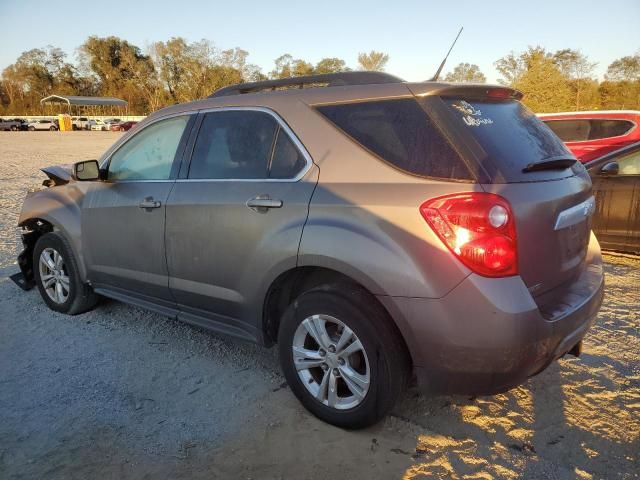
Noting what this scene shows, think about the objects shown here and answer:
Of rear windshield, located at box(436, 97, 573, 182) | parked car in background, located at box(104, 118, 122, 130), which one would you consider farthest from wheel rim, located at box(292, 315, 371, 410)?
parked car in background, located at box(104, 118, 122, 130)

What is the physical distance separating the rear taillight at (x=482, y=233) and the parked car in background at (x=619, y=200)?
13.5ft

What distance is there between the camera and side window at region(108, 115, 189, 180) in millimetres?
3475

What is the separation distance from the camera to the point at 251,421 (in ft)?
9.16

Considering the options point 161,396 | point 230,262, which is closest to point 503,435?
point 230,262

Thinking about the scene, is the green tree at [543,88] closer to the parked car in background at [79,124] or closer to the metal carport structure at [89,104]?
the parked car in background at [79,124]

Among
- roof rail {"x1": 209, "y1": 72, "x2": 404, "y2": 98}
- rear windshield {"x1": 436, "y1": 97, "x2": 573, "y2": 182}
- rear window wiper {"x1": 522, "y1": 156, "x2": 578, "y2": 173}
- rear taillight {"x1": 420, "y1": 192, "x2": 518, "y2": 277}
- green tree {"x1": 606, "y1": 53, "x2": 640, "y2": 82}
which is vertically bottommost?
rear taillight {"x1": 420, "y1": 192, "x2": 518, "y2": 277}

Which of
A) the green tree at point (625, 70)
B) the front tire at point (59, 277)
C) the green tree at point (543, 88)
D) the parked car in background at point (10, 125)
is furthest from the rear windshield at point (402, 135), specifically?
the parked car in background at point (10, 125)

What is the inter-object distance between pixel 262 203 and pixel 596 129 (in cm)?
720

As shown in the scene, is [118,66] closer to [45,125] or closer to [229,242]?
[45,125]

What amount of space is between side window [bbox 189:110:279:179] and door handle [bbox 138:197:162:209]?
12.2 inches

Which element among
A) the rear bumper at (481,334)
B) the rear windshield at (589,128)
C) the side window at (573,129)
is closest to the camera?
the rear bumper at (481,334)

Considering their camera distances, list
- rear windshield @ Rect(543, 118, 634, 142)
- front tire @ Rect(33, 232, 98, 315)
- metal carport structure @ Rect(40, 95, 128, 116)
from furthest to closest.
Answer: metal carport structure @ Rect(40, 95, 128, 116)
rear windshield @ Rect(543, 118, 634, 142)
front tire @ Rect(33, 232, 98, 315)

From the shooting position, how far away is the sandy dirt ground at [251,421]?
2410 millimetres

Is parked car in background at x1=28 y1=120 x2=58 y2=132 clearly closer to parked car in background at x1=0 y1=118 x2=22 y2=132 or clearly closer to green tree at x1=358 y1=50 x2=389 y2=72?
parked car in background at x1=0 y1=118 x2=22 y2=132
